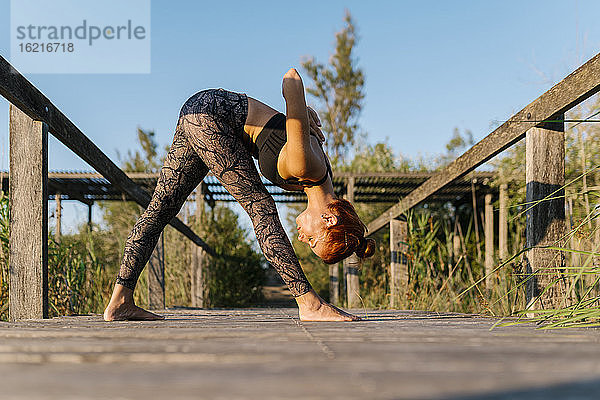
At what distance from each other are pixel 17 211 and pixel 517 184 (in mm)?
7138

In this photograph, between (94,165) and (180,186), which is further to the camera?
(94,165)

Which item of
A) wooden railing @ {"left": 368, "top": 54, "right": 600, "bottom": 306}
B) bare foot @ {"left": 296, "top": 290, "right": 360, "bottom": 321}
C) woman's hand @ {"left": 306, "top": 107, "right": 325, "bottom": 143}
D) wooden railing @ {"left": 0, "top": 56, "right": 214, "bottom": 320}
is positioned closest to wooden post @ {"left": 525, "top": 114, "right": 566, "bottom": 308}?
wooden railing @ {"left": 368, "top": 54, "right": 600, "bottom": 306}

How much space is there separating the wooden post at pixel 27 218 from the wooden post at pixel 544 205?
75.5 inches

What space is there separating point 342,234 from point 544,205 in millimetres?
828

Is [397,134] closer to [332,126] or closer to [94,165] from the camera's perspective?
[332,126]

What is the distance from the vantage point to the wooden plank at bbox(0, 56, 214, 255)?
185 centimetres

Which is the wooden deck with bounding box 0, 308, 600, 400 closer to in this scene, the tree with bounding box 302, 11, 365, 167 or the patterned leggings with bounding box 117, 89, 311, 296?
the patterned leggings with bounding box 117, 89, 311, 296

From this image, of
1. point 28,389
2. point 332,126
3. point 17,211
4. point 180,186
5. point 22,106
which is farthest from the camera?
point 332,126

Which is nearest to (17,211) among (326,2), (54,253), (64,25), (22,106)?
(22,106)

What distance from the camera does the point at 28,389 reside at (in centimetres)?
67

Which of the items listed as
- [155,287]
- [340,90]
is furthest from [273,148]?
[340,90]

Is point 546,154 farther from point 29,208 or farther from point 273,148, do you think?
point 29,208

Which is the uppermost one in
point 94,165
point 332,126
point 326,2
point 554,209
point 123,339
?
point 326,2

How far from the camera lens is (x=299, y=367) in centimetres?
84
